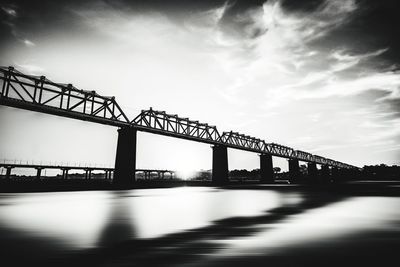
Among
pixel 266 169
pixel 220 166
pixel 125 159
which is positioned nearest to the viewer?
pixel 125 159

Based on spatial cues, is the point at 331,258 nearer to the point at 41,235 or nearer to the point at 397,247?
the point at 397,247

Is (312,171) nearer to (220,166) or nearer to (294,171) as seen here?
(294,171)

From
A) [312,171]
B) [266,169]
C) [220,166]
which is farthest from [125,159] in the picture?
[312,171]

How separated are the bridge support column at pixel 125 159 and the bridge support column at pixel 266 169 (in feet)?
161

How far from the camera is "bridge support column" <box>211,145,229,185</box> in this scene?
5569cm

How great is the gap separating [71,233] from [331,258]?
222 inches

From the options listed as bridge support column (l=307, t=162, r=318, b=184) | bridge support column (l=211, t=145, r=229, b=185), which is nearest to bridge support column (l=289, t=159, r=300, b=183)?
bridge support column (l=307, t=162, r=318, b=184)

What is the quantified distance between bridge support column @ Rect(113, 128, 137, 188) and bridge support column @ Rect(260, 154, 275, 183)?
49.1 metres

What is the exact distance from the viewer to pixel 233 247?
459 centimetres

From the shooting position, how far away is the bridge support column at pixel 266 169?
7525 centimetres

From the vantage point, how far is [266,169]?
256 ft

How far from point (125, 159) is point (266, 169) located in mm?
54097

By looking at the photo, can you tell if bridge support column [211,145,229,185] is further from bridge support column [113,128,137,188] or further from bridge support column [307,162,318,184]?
bridge support column [307,162,318,184]

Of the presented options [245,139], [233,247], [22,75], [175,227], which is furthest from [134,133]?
[245,139]
